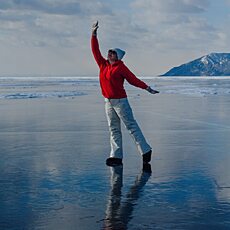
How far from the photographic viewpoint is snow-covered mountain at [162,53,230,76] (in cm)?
17146

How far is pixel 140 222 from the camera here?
4.14 m

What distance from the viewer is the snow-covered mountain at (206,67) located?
171462 millimetres

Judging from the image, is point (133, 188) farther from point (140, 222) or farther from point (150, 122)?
point (150, 122)

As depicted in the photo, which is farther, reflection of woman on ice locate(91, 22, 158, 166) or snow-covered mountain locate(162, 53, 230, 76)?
snow-covered mountain locate(162, 53, 230, 76)

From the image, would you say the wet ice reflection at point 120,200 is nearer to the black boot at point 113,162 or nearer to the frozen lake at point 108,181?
the frozen lake at point 108,181

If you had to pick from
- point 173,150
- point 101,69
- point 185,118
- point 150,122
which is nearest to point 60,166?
point 101,69

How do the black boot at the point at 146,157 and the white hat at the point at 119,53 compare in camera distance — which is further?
the white hat at the point at 119,53

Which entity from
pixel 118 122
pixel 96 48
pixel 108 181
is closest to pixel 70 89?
pixel 96 48

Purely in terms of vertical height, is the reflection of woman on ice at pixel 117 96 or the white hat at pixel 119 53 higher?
the white hat at pixel 119 53

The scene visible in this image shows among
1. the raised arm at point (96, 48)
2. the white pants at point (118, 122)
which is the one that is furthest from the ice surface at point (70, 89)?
the white pants at point (118, 122)

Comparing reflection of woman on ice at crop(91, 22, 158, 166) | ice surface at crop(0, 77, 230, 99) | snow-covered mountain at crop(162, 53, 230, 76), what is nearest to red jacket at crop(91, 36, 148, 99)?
reflection of woman on ice at crop(91, 22, 158, 166)

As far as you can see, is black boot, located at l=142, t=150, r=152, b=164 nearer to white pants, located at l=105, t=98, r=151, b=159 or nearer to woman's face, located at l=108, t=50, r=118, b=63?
white pants, located at l=105, t=98, r=151, b=159

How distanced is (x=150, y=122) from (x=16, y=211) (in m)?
7.94

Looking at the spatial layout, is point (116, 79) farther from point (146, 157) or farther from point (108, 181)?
point (108, 181)
